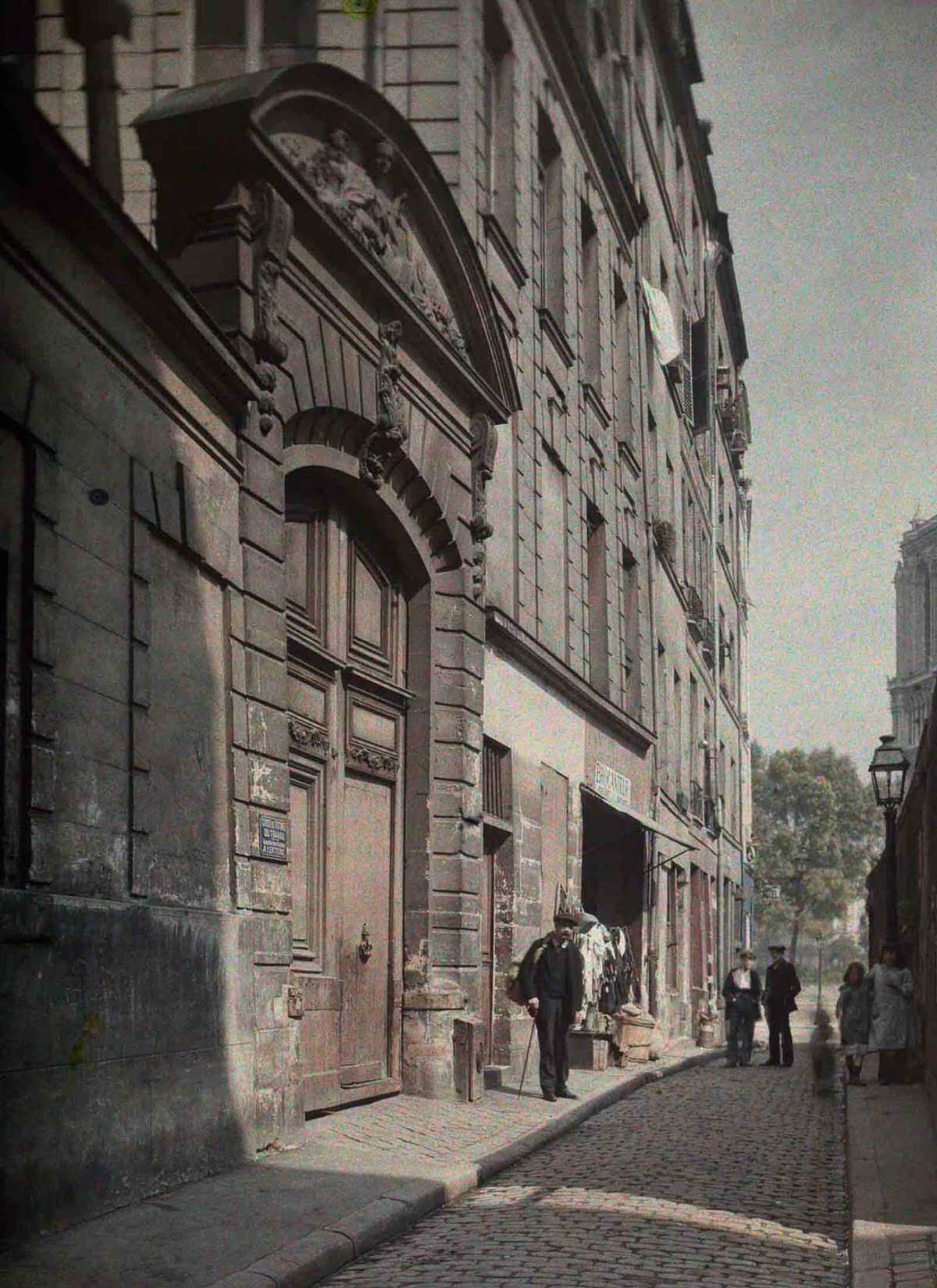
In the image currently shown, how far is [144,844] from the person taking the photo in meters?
8.75

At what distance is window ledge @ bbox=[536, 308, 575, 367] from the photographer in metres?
20.0

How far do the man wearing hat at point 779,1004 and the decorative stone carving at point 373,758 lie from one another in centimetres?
996

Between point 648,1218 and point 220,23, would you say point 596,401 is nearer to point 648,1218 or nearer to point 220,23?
point 220,23

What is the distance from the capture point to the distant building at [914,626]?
107 meters

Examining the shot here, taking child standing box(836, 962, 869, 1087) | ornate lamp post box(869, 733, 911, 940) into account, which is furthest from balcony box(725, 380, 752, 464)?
child standing box(836, 962, 869, 1087)

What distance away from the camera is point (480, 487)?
15500mm

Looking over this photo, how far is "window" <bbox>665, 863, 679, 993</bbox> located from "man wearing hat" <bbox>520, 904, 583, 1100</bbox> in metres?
12.6

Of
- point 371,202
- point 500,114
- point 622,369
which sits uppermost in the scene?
point 500,114

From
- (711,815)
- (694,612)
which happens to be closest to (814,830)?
(711,815)

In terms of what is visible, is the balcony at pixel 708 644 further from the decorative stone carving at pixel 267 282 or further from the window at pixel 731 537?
the decorative stone carving at pixel 267 282

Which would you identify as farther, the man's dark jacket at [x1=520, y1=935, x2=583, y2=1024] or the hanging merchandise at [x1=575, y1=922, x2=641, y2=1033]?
the hanging merchandise at [x1=575, y1=922, x2=641, y2=1033]

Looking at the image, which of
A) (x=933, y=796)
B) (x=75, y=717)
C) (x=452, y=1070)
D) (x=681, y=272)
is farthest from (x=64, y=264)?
(x=681, y=272)

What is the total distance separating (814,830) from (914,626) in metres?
29.6

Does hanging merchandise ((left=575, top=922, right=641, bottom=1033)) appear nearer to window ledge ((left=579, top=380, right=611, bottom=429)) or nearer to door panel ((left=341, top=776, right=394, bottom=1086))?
door panel ((left=341, top=776, right=394, bottom=1086))
